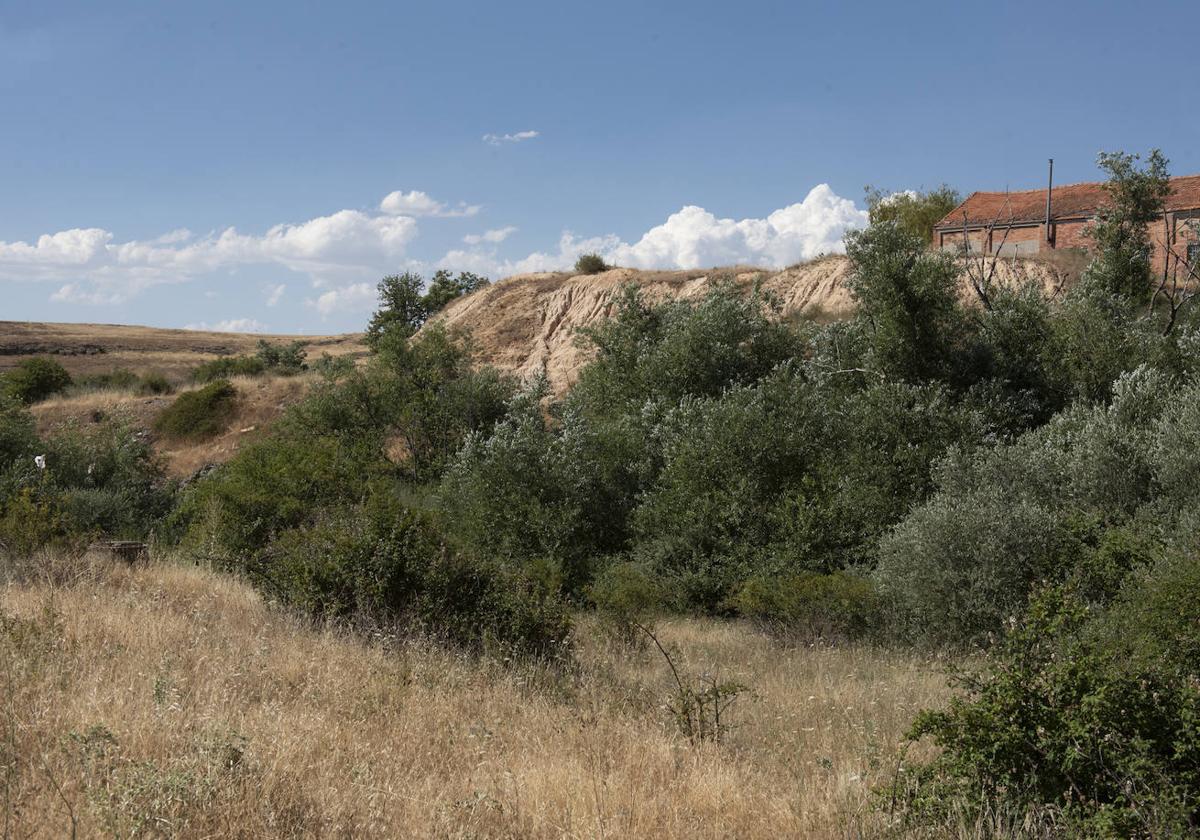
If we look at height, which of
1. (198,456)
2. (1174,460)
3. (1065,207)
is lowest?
(198,456)

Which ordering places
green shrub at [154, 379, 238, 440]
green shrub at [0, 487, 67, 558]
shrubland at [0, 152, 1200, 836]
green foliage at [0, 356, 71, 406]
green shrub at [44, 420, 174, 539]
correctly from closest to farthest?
Answer: shrubland at [0, 152, 1200, 836], green shrub at [0, 487, 67, 558], green shrub at [44, 420, 174, 539], green shrub at [154, 379, 238, 440], green foliage at [0, 356, 71, 406]

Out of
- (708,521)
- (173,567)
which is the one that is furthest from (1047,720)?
(708,521)

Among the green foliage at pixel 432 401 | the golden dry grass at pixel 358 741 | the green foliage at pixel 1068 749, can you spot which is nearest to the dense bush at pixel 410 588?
the golden dry grass at pixel 358 741

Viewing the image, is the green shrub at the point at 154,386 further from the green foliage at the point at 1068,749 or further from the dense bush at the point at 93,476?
the green foliage at the point at 1068,749

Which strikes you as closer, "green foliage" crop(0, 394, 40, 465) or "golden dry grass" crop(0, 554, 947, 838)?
"golden dry grass" crop(0, 554, 947, 838)

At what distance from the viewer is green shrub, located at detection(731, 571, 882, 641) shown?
572 inches

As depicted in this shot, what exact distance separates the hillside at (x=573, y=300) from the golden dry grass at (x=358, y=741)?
1004 inches

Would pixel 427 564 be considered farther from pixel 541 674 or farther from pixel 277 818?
pixel 277 818

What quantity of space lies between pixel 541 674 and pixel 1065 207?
1448 inches

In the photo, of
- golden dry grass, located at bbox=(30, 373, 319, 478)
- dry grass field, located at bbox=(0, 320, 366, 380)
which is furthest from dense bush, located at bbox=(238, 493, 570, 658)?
dry grass field, located at bbox=(0, 320, 366, 380)

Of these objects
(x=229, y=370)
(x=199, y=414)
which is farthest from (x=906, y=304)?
(x=229, y=370)

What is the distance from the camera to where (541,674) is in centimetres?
802

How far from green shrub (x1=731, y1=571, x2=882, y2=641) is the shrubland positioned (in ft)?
0.14

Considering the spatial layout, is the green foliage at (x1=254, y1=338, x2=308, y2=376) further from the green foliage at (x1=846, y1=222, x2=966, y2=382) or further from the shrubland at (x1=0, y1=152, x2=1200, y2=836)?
the green foliage at (x1=846, y1=222, x2=966, y2=382)
